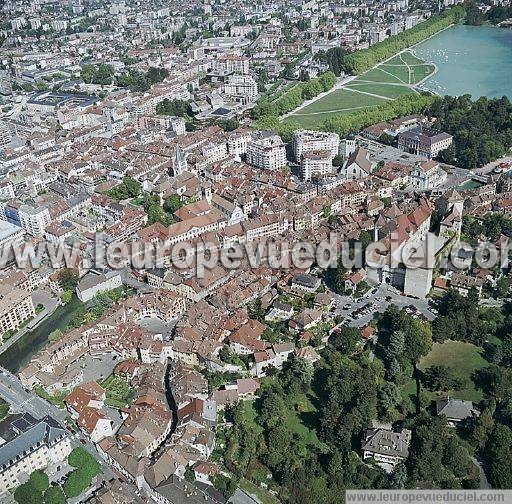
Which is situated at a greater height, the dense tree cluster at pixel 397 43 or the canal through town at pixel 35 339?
the dense tree cluster at pixel 397 43

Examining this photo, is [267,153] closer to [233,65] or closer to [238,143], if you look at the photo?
[238,143]

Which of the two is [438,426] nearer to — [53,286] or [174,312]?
[174,312]

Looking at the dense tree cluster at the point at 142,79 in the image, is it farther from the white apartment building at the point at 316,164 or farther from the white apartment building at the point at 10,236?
the white apartment building at the point at 10,236

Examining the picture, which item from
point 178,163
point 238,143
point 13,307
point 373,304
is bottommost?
Answer: point 373,304

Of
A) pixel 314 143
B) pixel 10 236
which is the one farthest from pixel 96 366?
pixel 314 143

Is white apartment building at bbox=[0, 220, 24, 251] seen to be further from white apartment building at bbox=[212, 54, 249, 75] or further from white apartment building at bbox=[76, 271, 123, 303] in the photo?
white apartment building at bbox=[212, 54, 249, 75]

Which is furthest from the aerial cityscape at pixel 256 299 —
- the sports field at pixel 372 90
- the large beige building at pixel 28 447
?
the sports field at pixel 372 90
